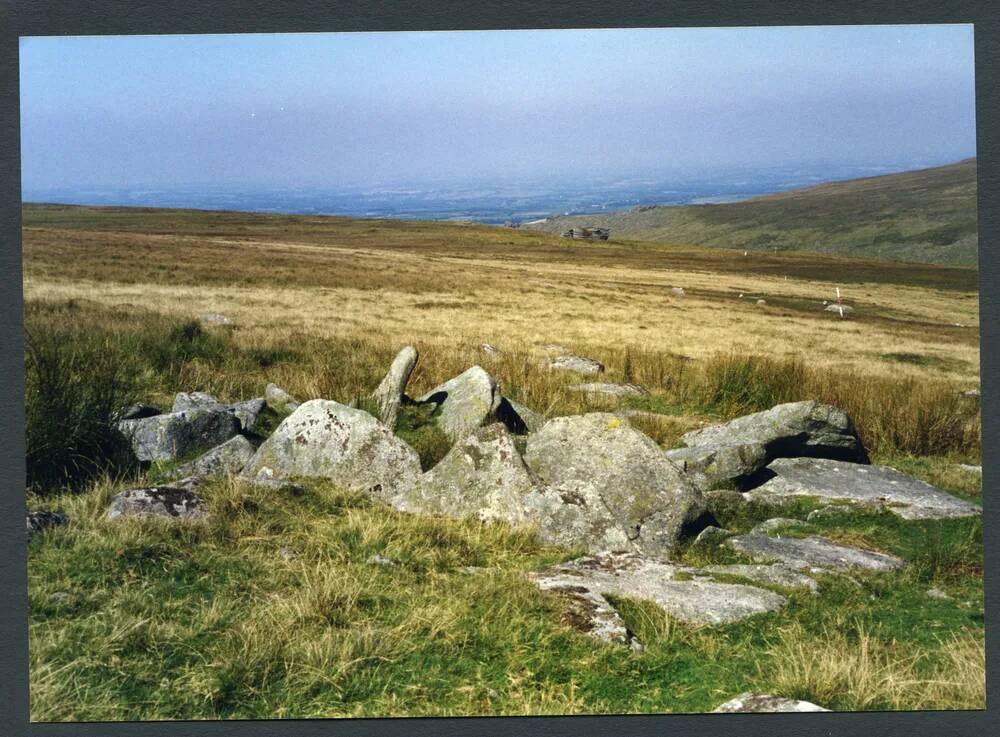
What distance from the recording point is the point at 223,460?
29.0 ft

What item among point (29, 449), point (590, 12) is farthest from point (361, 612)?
point (590, 12)

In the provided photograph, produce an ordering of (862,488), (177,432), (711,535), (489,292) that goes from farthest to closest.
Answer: (489,292)
(177,432)
(862,488)
(711,535)

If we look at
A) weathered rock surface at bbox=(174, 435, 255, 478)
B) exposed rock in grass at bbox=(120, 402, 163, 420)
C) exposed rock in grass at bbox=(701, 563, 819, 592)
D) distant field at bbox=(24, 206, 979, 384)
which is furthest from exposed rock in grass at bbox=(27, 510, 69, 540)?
exposed rock in grass at bbox=(701, 563, 819, 592)

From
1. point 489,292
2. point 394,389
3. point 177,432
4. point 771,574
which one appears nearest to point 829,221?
point 489,292

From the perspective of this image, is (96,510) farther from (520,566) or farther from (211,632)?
(520,566)

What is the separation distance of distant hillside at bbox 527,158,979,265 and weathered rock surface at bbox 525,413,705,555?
4363 cm

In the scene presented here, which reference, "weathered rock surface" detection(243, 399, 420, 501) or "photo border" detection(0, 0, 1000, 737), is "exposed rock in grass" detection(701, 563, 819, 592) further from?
"weathered rock surface" detection(243, 399, 420, 501)

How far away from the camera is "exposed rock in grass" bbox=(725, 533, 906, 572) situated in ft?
24.3

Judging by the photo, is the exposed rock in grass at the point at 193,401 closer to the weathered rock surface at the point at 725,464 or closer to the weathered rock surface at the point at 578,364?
the weathered rock surface at the point at 725,464

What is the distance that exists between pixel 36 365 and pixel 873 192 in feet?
406

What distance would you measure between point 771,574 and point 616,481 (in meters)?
1.69

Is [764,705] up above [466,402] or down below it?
below

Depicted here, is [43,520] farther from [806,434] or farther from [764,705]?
[806,434]

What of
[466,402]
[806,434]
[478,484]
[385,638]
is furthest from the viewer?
[466,402]
